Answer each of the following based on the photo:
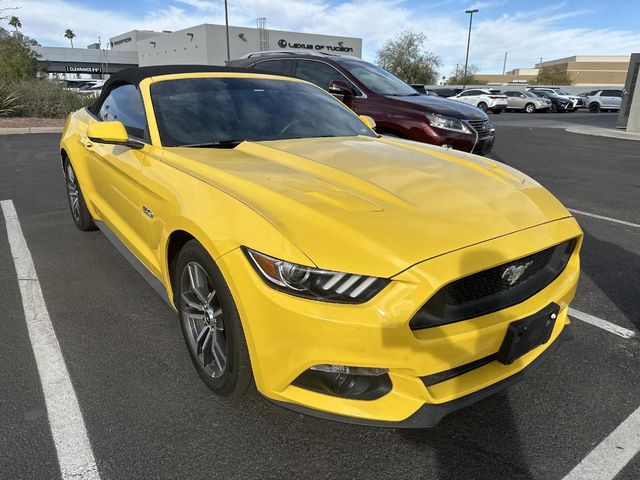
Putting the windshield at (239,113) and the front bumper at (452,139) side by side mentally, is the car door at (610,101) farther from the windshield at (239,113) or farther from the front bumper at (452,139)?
the windshield at (239,113)

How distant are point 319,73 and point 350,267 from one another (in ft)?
20.1

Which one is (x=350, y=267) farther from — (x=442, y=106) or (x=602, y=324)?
(x=442, y=106)

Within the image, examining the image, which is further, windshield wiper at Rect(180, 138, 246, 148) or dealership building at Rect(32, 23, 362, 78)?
dealership building at Rect(32, 23, 362, 78)

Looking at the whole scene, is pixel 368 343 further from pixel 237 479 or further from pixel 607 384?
pixel 607 384

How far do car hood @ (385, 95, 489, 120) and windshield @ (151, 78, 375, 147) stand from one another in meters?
2.75

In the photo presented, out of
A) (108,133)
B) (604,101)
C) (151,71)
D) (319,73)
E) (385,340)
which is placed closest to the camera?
(385,340)

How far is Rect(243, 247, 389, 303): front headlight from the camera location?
1.71 m

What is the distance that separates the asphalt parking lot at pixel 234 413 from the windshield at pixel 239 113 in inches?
49.2

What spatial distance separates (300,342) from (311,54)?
22.1 feet

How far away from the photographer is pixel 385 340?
1.69m

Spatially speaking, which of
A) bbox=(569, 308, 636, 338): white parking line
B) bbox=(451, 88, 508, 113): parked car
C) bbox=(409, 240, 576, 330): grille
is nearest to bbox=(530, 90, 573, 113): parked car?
bbox=(451, 88, 508, 113): parked car

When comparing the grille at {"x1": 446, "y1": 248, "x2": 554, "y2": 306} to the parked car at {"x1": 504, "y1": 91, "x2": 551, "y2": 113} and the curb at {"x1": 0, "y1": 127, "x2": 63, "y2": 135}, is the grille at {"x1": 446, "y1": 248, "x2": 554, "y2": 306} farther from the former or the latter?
the parked car at {"x1": 504, "y1": 91, "x2": 551, "y2": 113}

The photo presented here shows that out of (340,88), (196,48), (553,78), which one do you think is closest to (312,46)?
(196,48)

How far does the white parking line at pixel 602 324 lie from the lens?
2996mm
